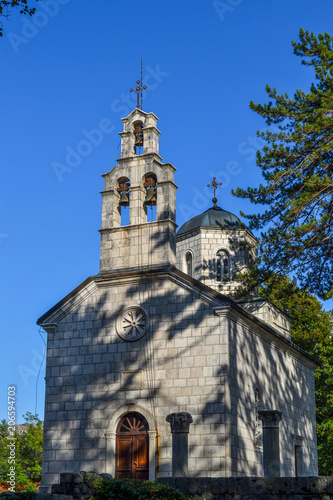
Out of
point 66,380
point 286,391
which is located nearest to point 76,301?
point 66,380

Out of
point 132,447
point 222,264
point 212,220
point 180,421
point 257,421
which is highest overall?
point 212,220

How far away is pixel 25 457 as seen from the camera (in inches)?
1089

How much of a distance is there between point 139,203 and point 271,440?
27.0 feet

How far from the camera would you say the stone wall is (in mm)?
11328

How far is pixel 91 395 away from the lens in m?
18.4

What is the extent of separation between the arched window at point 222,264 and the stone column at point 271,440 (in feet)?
34.3

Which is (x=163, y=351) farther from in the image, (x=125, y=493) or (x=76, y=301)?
(x=125, y=493)

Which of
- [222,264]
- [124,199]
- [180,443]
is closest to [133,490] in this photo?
[180,443]

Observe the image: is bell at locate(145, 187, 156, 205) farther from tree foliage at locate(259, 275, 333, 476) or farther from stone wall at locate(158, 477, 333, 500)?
tree foliage at locate(259, 275, 333, 476)

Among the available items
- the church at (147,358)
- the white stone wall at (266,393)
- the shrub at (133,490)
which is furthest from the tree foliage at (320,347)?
the shrub at (133,490)

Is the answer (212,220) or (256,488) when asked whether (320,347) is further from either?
(256,488)

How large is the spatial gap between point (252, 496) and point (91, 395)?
24.4 ft

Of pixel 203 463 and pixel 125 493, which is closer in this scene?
pixel 125 493

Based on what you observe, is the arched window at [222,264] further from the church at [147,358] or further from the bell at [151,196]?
the bell at [151,196]
